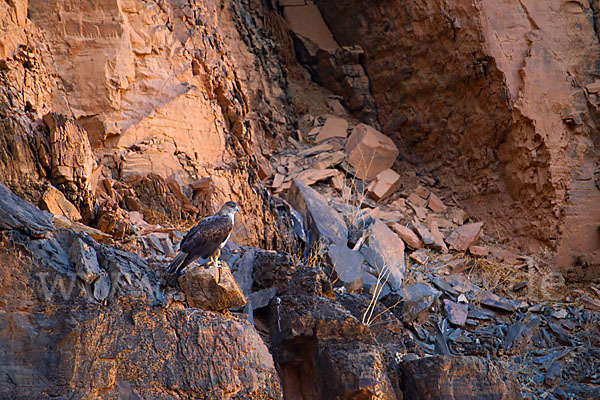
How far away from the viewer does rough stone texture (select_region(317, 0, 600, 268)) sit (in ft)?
32.5

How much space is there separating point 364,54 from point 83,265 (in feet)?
29.9

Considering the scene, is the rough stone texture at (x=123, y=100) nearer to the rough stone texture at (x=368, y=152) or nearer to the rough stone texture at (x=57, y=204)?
the rough stone texture at (x=57, y=204)

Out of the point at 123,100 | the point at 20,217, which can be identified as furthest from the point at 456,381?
the point at 123,100

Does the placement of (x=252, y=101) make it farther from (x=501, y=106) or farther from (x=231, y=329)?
(x=231, y=329)

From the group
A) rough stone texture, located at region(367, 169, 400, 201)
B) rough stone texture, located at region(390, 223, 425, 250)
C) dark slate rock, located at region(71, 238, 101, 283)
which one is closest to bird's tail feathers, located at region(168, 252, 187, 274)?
dark slate rock, located at region(71, 238, 101, 283)

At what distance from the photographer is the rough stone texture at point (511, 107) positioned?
9906 millimetres

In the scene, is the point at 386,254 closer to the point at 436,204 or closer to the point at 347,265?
the point at 347,265

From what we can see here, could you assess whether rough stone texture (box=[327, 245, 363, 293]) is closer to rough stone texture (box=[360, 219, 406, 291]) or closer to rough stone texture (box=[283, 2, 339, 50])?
rough stone texture (box=[360, 219, 406, 291])

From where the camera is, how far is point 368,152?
11.1 meters

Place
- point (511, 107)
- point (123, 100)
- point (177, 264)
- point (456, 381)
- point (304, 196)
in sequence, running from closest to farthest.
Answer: point (177, 264) < point (456, 381) < point (123, 100) < point (304, 196) < point (511, 107)

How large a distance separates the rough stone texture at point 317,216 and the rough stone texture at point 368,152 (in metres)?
2.12

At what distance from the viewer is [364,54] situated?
1229 centimetres

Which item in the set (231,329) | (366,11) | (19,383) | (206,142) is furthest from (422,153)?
(19,383)

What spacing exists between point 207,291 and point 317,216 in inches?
167
